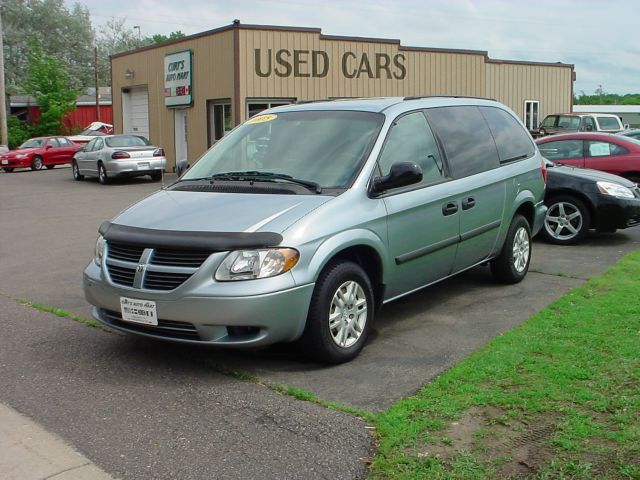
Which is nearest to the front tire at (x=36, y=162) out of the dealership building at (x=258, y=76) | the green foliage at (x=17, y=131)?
the dealership building at (x=258, y=76)

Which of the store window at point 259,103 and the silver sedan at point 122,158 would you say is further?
the store window at point 259,103

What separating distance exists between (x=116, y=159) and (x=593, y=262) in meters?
16.9

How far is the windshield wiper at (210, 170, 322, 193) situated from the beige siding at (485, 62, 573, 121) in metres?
24.6

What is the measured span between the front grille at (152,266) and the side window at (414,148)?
1735 mm

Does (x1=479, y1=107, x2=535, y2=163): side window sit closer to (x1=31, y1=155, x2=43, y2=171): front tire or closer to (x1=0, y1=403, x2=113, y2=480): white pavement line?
(x1=0, y1=403, x2=113, y2=480): white pavement line

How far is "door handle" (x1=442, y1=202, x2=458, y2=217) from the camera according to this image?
6.23 meters

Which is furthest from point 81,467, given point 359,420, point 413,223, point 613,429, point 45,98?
point 45,98

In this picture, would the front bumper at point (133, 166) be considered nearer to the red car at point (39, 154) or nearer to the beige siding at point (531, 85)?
the red car at point (39, 154)

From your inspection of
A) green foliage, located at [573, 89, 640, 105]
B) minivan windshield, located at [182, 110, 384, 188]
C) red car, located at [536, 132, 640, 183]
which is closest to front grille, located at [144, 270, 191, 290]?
minivan windshield, located at [182, 110, 384, 188]

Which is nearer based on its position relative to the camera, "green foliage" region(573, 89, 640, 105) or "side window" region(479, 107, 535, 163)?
"side window" region(479, 107, 535, 163)

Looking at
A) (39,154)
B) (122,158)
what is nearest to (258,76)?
(122,158)

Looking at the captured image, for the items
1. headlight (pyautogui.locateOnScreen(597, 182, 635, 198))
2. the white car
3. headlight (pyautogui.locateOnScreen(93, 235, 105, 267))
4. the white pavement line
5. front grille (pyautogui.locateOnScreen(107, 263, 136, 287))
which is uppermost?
the white car

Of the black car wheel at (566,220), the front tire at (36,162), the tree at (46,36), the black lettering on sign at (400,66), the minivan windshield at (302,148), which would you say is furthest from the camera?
the tree at (46,36)

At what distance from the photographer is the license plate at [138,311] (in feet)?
16.1
